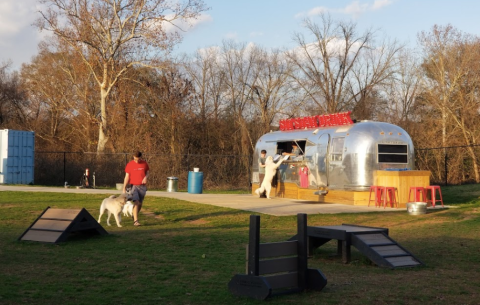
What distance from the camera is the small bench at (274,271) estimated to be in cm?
738

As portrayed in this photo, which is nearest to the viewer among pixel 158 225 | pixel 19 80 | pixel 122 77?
pixel 158 225

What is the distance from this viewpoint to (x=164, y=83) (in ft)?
143

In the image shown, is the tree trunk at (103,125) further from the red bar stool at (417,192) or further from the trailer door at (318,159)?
the red bar stool at (417,192)

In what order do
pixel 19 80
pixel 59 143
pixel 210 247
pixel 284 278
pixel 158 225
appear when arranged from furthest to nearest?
pixel 19 80 < pixel 59 143 < pixel 158 225 < pixel 210 247 < pixel 284 278

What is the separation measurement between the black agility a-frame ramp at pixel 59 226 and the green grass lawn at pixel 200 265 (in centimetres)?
27

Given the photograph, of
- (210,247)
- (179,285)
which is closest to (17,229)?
(210,247)

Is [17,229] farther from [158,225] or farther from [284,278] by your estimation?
[284,278]

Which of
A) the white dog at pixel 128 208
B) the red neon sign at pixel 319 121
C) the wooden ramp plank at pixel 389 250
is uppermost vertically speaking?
the red neon sign at pixel 319 121

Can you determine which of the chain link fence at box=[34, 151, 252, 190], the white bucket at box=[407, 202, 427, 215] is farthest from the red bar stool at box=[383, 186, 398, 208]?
the chain link fence at box=[34, 151, 252, 190]

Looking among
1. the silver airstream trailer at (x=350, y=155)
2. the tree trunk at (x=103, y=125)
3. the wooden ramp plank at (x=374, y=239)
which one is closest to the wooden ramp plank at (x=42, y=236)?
the wooden ramp plank at (x=374, y=239)

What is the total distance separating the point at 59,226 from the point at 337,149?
1275 cm

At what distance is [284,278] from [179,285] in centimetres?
155

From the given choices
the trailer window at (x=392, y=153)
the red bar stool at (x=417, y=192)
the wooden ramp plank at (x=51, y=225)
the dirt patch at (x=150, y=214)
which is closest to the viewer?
the wooden ramp plank at (x=51, y=225)

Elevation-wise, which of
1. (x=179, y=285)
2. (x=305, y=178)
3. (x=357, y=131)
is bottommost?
(x=179, y=285)
